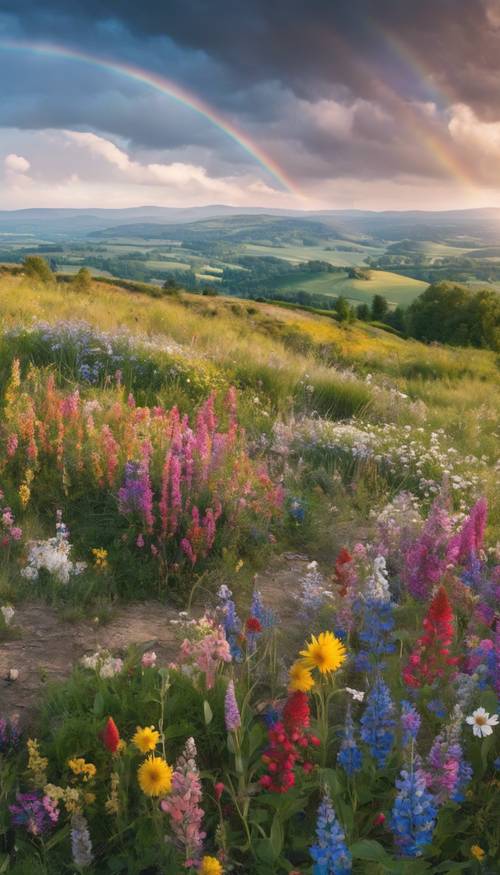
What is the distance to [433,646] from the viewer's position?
2.52 metres

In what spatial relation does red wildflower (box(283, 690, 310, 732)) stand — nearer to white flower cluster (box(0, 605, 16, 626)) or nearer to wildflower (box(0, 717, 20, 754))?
wildflower (box(0, 717, 20, 754))

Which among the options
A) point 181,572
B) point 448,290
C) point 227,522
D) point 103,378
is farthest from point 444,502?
point 448,290

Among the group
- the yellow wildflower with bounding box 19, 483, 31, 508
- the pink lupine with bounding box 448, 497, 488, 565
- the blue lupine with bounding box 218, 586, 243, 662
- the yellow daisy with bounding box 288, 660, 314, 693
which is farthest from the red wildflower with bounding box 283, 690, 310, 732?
the yellow wildflower with bounding box 19, 483, 31, 508

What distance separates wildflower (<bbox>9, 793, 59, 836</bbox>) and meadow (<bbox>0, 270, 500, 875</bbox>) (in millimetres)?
12

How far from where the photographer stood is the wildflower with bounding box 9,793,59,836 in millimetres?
2168

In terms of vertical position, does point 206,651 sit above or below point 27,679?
above

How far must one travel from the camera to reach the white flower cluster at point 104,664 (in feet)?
9.32

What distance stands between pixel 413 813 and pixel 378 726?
0.42m

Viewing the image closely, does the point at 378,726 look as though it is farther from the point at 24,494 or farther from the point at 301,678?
the point at 24,494

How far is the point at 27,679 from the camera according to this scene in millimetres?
3027

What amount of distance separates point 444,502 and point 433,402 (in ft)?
27.8

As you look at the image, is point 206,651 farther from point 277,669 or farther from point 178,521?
point 178,521

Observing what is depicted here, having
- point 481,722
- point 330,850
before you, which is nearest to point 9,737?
point 330,850

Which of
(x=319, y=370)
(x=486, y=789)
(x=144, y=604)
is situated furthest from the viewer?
(x=319, y=370)
